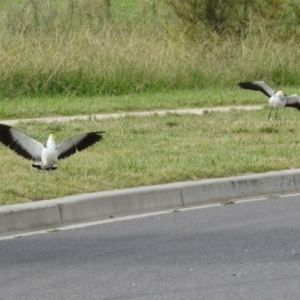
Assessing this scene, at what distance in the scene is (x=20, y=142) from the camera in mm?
9688

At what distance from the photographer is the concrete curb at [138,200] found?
8.59 meters

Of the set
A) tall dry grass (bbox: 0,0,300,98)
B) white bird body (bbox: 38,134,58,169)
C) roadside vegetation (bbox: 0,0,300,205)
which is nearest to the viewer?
white bird body (bbox: 38,134,58,169)

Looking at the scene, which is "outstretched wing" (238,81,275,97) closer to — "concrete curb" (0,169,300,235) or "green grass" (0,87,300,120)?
"green grass" (0,87,300,120)

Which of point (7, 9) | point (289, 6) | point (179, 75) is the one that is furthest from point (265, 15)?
point (7, 9)

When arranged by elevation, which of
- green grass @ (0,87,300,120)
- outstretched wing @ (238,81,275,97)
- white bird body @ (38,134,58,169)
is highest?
white bird body @ (38,134,58,169)

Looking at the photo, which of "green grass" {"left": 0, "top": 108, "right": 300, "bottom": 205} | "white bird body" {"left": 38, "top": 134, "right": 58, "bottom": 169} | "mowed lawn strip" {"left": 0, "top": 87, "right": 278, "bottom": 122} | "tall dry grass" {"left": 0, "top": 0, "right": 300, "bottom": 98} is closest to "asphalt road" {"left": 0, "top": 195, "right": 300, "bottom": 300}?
"green grass" {"left": 0, "top": 108, "right": 300, "bottom": 205}

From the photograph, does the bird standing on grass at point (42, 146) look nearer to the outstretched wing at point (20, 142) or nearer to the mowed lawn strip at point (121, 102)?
the outstretched wing at point (20, 142)

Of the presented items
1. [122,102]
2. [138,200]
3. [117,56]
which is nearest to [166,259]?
[138,200]

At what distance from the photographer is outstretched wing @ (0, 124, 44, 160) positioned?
31.5ft

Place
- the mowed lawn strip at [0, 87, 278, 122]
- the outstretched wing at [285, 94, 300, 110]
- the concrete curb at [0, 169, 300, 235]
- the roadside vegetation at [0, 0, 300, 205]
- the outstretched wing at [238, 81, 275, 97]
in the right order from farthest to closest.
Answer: the mowed lawn strip at [0, 87, 278, 122]
the outstretched wing at [238, 81, 275, 97]
the outstretched wing at [285, 94, 300, 110]
the roadside vegetation at [0, 0, 300, 205]
the concrete curb at [0, 169, 300, 235]

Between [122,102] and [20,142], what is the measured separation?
7.14 meters

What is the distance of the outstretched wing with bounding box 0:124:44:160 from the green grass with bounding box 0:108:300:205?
231mm

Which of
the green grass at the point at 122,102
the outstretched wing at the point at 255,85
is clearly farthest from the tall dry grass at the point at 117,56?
the outstretched wing at the point at 255,85

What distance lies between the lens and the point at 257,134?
43.5 ft
